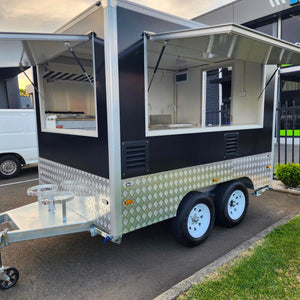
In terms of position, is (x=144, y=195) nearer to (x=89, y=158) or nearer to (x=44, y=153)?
(x=89, y=158)

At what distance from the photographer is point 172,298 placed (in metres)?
2.39

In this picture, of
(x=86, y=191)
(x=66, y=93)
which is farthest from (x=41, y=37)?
(x=66, y=93)

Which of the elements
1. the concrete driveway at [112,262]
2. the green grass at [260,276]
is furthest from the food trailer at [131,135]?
the green grass at [260,276]

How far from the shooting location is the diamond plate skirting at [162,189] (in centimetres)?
278

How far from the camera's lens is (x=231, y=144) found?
12.7ft

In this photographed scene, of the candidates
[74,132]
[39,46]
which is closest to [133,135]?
[74,132]

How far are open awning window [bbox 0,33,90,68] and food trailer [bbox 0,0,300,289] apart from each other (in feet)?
0.04

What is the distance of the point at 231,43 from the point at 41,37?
1.91 m

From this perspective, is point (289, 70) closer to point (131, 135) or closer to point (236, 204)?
point (236, 204)

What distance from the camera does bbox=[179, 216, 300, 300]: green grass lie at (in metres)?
2.43

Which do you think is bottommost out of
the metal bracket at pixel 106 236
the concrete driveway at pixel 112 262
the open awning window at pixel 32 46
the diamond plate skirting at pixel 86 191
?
the concrete driveway at pixel 112 262

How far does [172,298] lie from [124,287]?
1.66 feet

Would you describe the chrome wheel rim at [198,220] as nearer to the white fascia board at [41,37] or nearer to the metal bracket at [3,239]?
the metal bracket at [3,239]

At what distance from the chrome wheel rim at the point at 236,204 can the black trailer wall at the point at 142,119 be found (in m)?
0.66
